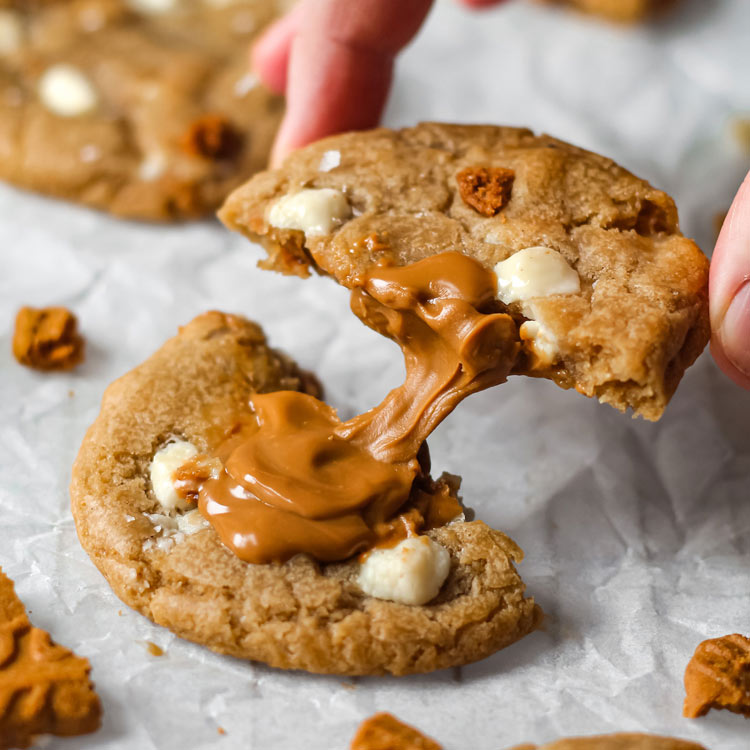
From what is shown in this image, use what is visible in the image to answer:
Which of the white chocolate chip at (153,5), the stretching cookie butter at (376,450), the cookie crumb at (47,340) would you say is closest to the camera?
the stretching cookie butter at (376,450)

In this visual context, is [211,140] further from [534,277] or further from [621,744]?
[621,744]

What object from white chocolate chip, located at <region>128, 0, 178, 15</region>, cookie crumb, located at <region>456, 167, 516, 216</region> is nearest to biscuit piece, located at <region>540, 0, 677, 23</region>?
white chocolate chip, located at <region>128, 0, 178, 15</region>

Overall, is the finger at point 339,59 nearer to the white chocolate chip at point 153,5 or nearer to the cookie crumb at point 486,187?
the cookie crumb at point 486,187

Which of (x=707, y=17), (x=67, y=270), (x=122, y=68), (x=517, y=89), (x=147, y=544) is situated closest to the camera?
(x=147, y=544)

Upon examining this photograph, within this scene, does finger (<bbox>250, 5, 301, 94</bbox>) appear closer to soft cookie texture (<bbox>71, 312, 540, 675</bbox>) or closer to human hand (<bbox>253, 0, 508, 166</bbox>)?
human hand (<bbox>253, 0, 508, 166</bbox>)

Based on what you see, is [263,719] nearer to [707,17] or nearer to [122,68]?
[122,68]

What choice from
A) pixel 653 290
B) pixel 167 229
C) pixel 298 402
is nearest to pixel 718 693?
pixel 653 290

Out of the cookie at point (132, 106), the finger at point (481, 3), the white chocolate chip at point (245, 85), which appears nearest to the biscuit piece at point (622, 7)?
the finger at point (481, 3)
